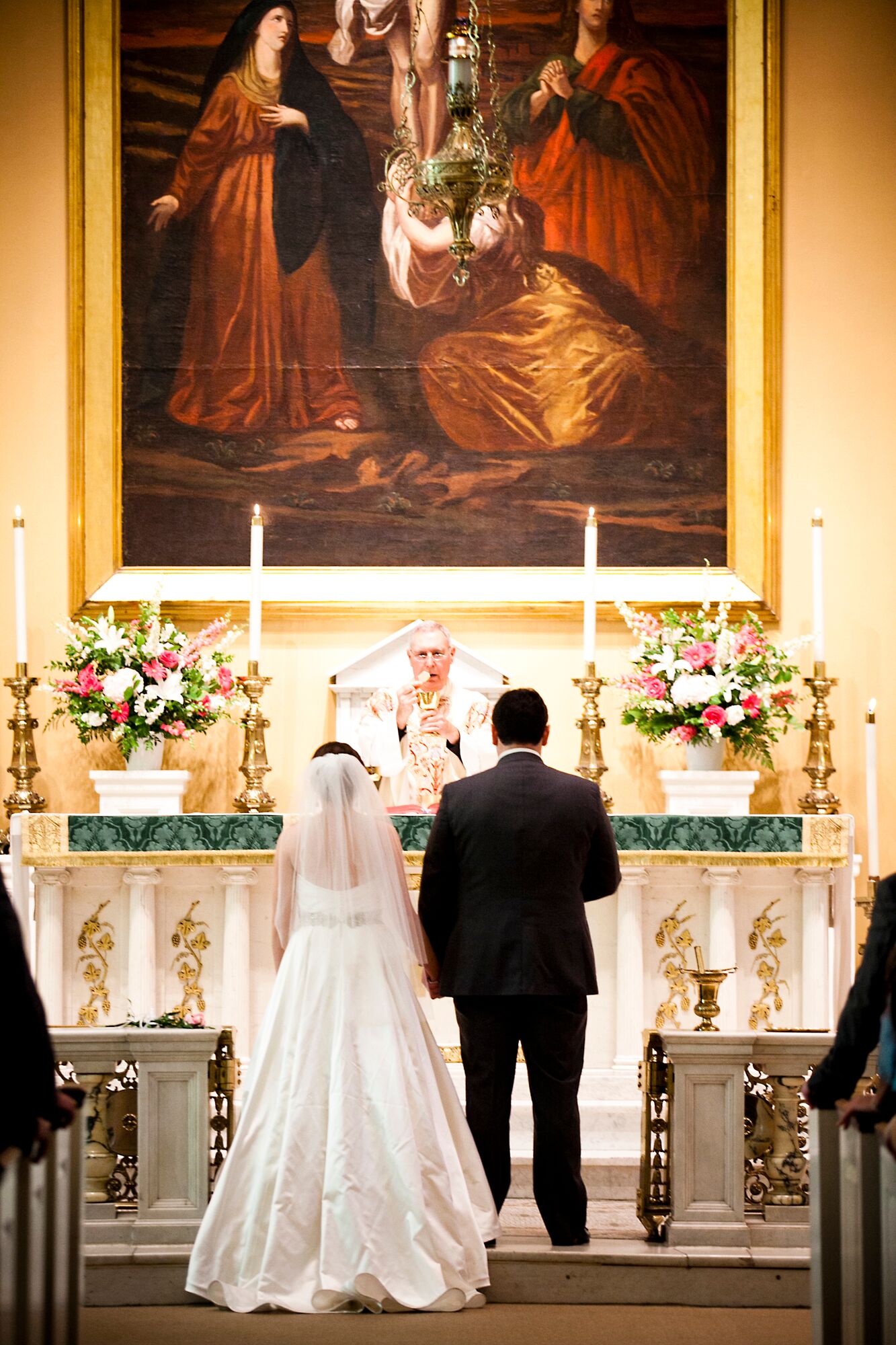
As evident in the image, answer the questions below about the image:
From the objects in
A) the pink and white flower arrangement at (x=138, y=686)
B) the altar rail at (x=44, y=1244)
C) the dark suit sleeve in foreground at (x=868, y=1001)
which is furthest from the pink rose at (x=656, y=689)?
the altar rail at (x=44, y=1244)

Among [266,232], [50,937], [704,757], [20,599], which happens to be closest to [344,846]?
[50,937]

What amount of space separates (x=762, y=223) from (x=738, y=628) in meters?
2.09

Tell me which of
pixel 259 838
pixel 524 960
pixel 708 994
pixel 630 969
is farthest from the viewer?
pixel 259 838

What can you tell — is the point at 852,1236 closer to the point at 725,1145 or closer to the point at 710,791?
the point at 725,1145

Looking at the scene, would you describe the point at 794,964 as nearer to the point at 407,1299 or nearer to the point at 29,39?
the point at 407,1299

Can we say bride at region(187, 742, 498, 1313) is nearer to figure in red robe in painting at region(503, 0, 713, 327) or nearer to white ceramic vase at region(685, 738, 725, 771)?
white ceramic vase at region(685, 738, 725, 771)

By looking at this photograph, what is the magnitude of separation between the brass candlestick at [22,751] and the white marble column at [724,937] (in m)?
3.01

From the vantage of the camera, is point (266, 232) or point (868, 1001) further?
point (266, 232)

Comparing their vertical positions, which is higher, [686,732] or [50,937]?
[686,732]

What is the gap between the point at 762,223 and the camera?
8.09m

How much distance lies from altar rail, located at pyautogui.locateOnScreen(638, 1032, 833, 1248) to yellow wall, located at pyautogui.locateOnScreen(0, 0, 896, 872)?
9.39 feet

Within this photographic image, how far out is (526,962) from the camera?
494cm

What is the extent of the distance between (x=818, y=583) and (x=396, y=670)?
80.2 inches

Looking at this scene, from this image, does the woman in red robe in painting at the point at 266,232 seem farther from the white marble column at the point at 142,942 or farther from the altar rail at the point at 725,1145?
the altar rail at the point at 725,1145
